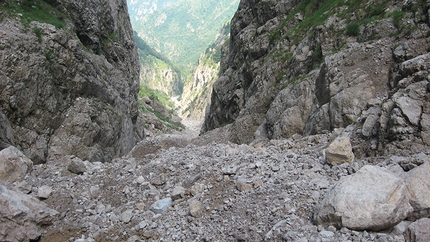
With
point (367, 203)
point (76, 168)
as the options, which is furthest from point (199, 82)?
point (367, 203)

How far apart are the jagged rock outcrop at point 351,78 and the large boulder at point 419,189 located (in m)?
1.49

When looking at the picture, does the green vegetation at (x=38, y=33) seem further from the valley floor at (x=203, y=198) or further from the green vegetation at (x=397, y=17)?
the green vegetation at (x=397, y=17)

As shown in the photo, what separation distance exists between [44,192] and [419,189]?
10126mm

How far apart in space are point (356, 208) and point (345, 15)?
711 inches

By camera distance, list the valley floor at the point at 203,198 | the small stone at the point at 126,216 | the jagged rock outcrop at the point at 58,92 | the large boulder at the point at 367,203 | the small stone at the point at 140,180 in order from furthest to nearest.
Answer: the jagged rock outcrop at the point at 58,92
the small stone at the point at 140,180
the small stone at the point at 126,216
the valley floor at the point at 203,198
the large boulder at the point at 367,203

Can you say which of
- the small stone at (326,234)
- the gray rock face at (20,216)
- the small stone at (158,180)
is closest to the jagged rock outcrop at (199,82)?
Answer: the small stone at (158,180)

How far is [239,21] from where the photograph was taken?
1702 inches

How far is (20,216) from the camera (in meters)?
7.35

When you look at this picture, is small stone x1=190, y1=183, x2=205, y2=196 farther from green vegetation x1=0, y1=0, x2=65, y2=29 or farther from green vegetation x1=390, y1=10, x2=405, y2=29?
green vegetation x1=0, y1=0, x2=65, y2=29

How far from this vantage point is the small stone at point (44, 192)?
9.09 metres

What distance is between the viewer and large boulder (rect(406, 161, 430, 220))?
5395 mm

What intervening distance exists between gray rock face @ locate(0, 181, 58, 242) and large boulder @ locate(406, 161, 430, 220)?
28.6 ft

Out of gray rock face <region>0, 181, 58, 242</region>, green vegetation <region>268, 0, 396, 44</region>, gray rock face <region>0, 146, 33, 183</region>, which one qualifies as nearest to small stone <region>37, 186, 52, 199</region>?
gray rock face <region>0, 181, 58, 242</region>

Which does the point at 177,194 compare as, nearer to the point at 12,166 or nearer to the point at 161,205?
the point at 161,205
